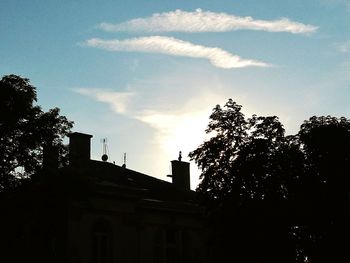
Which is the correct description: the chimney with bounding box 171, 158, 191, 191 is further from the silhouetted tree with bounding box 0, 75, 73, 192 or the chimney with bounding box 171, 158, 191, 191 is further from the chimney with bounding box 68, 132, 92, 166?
the silhouetted tree with bounding box 0, 75, 73, 192

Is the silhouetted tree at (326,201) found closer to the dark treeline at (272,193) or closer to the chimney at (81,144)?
the dark treeline at (272,193)

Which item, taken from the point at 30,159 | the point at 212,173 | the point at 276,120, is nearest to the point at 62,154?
the point at 30,159

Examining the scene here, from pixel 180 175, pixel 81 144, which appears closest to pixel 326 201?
pixel 180 175

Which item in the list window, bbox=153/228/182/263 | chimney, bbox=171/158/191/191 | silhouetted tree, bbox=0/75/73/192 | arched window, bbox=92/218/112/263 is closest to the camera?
silhouetted tree, bbox=0/75/73/192

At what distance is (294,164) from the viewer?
30.8 m

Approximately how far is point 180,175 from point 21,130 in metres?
17.9

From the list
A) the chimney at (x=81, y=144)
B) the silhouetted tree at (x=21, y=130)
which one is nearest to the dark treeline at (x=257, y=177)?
the silhouetted tree at (x=21, y=130)

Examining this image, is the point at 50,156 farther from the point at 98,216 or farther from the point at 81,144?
the point at 98,216

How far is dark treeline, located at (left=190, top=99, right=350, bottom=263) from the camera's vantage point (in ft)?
94.3

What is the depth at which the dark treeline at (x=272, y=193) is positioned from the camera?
28.8 meters

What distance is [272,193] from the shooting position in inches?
1129

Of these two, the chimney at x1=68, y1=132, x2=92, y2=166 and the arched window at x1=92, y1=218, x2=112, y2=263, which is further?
the chimney at x1=68, y1=132, x2=92, y2=166

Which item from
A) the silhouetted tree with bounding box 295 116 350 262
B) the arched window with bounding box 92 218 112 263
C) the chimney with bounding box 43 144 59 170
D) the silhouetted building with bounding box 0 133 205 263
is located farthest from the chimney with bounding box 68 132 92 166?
the silhouetted tree with bounding box 295 116 350 262

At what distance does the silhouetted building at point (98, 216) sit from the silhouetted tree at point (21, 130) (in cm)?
58
